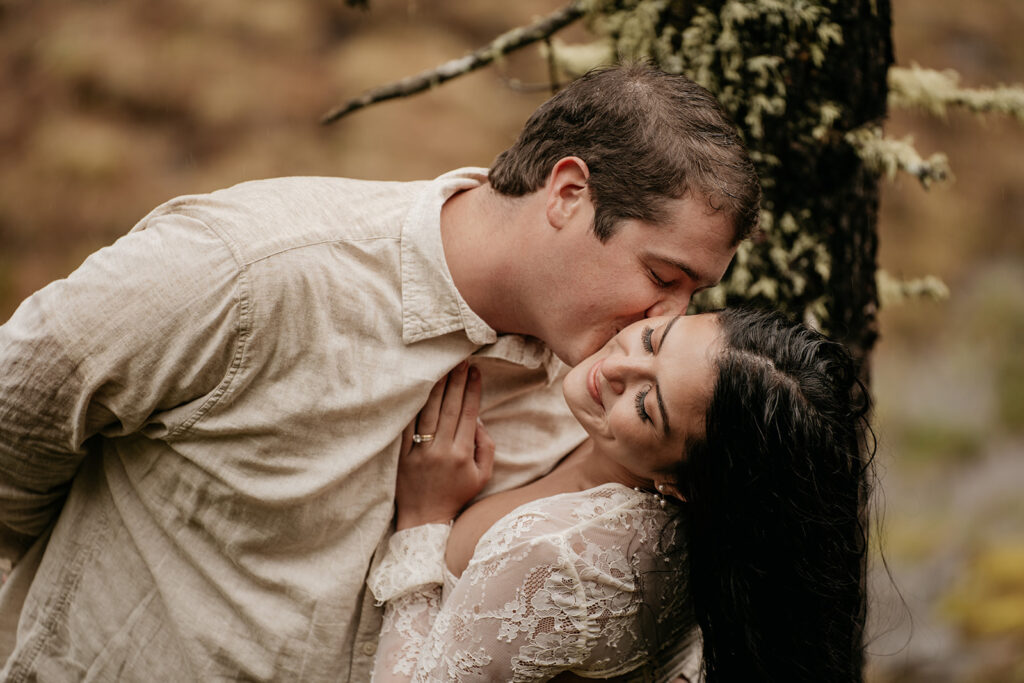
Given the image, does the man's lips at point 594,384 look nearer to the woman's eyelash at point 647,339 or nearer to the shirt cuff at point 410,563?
the woman's eyelash at point 647,339

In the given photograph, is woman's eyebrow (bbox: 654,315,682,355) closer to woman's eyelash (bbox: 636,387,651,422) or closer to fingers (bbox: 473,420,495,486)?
woman's eyelash (bbox: 636,387,651,422)

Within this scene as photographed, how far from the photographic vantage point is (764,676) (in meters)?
1.78

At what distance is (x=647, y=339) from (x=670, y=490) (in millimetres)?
325

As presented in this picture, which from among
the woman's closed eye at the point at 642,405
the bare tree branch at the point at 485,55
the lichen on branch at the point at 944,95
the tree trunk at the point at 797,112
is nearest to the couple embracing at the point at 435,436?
the woman's closed eye at the point at 642,405

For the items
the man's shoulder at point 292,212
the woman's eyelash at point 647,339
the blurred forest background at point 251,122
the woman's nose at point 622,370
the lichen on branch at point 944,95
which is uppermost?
the lichen on branch at point 944,95

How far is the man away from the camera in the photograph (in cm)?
162

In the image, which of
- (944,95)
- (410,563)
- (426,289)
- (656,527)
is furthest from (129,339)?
(944,95)

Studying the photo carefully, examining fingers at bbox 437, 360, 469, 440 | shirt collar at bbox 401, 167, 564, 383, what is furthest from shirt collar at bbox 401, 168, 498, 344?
fingers at bbox 437, 360, 469, 440

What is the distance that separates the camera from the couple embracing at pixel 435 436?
1623mm

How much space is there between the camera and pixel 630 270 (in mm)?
1812

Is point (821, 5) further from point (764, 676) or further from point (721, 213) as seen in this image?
point (764, 676)

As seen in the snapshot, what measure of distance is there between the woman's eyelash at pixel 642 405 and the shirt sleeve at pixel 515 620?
0.30 metres

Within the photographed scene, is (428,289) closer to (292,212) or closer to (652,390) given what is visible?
(292,212)

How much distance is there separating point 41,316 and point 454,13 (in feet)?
13.8
